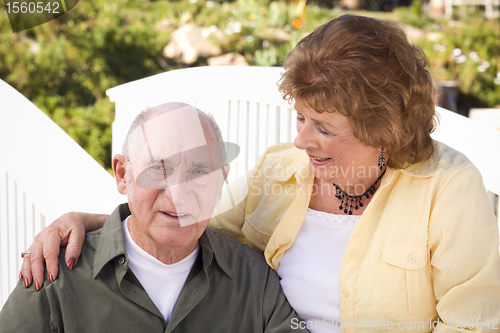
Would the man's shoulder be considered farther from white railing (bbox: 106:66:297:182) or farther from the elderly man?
white railing (bbox: 106:66:297:182)

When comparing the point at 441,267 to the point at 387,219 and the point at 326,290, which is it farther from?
the point at 326,290

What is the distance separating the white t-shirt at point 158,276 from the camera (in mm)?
1656

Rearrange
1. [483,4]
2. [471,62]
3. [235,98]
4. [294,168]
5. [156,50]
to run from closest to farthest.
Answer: [294,168]
[235,98]
[156,50]
[471,62]
[483,4]

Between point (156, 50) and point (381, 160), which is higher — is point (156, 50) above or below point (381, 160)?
below

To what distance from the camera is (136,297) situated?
1592 millimetres

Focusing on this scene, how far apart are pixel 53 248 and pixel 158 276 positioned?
0.35m

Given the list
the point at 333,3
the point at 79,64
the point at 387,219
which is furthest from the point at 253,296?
the point at 333,3

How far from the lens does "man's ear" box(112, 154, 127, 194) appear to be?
64.1 inches

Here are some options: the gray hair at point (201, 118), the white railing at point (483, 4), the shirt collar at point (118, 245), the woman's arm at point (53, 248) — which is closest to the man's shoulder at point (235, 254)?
the shirt collar at point (118, 245)

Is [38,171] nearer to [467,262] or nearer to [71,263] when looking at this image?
[71,263]

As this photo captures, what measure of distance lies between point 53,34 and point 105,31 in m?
0.74

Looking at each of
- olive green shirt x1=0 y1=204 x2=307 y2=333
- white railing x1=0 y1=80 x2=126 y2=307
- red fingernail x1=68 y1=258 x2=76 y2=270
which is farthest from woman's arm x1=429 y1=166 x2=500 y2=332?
white railing x1=0 y1=80 x2=126 y2=307

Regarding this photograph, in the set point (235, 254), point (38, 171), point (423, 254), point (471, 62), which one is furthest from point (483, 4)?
point (38, 171)

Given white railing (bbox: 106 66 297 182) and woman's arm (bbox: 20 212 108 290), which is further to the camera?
white railing (bbox: 106 66 297 182)
